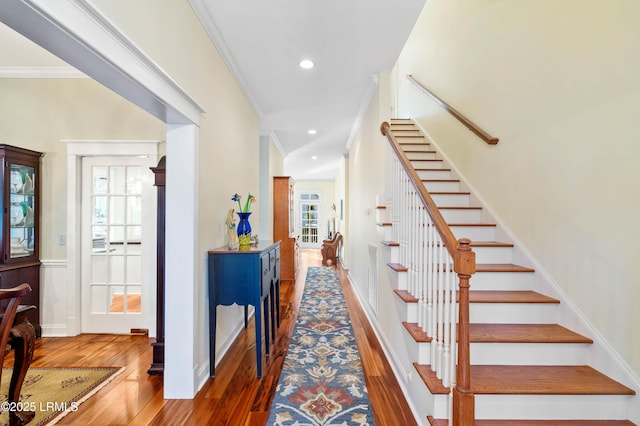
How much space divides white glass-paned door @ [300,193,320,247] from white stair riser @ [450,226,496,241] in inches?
376

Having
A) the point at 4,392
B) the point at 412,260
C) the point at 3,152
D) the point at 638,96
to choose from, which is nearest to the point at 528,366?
the point at 412,260

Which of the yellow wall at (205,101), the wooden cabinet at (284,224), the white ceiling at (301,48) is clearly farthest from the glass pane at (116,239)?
the wooden cabinet at (284,224)

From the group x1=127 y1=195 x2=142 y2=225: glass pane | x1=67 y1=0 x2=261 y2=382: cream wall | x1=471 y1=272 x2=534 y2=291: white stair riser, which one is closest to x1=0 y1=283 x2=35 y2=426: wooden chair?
x1=67 y1=0 x2=261 y2=382: cream wall

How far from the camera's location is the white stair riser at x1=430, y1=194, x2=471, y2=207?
3.08 meters

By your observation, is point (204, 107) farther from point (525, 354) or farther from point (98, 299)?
point (525, 354)

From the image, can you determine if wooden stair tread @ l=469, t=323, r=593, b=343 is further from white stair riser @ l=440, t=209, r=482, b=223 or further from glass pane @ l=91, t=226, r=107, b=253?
glass pane @ l=91, t=226, r=107, b=253

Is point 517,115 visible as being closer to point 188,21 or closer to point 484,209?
point 484,209

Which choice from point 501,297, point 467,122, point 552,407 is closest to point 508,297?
point 501,297

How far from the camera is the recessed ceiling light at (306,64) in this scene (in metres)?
3.00

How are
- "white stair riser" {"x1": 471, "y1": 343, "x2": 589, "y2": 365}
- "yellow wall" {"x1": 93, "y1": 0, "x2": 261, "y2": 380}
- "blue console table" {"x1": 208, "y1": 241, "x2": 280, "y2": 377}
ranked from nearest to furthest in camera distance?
1. "yellow wall" {"x1": 93, "y1": 0, "x2": 261, "y2": 380}
2. "white stair riser" {"x1": 471, "y1": 343, "x2": 589, "y2": 365}
3. "blue console table" {"x1": 208, "y1": 241, "x2": 280, "y2": 377}

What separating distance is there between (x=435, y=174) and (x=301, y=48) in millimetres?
1996

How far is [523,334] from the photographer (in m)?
1.84

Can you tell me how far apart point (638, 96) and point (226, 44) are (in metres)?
2.83

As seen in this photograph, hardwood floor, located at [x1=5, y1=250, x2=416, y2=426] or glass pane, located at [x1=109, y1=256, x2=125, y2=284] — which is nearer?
hardwood floor, located at [x1=5, y1=250, x2=416, y2=426]
